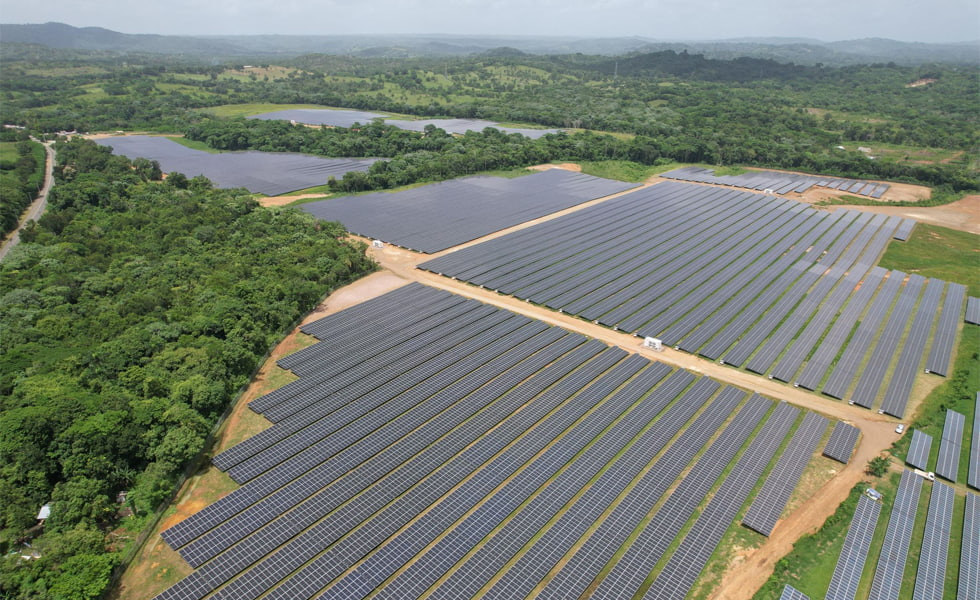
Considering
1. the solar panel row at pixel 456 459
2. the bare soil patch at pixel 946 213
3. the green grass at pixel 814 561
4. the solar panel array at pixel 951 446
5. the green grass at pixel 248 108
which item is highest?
the green grass at pixel 248 108

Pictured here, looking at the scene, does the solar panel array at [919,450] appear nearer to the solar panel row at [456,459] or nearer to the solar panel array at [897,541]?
the solar panel array at [897,541]

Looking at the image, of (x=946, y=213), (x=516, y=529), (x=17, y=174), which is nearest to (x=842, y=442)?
(x=516, y=529)

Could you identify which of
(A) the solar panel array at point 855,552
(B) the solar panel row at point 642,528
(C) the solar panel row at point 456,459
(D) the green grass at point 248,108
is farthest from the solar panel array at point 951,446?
(D) the green grass at point 248,108

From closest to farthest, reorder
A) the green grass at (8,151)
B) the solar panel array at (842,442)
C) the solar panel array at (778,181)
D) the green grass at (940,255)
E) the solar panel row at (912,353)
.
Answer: the solar panel array at (842,442), the solar panel row at (912,353), the green grass at (940,255), the solar panel array at (778,181), the green grass at (8,151)

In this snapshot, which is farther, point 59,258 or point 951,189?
point 951,189

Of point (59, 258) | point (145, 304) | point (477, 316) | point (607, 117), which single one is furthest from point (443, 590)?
point (607, 117)

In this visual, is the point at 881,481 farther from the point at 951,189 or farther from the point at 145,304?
the point at 951,189
